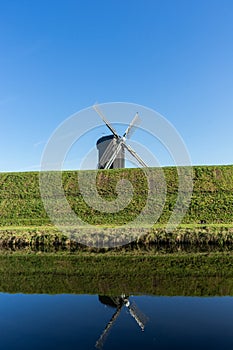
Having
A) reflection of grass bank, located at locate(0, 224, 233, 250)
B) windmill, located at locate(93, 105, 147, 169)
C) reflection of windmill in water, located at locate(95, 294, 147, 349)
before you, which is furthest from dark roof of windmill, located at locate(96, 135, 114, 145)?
reflection of windmill in water, located at locate(95, 294, 147, 349)

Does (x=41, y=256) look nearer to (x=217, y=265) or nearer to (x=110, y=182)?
(x=217, y=265)

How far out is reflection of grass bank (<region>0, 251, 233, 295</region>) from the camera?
11164 mm

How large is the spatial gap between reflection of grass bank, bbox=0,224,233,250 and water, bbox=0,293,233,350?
8.28 meters

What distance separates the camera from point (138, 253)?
669 inches

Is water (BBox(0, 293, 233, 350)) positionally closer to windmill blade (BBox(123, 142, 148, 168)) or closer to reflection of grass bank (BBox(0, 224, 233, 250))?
reflection of grass bank (BBox(0, 224, 233, 250))

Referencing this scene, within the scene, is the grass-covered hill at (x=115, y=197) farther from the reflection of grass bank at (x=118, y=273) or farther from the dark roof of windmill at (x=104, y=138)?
the reflection of grass bank at (x=118, y=273)

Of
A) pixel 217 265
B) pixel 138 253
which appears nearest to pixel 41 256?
pixel 138 253

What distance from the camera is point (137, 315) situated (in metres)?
8.76

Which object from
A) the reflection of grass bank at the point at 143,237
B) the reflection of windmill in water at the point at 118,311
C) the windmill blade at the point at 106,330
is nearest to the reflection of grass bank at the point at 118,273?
the reflection of windmill in water at the point at 118,311

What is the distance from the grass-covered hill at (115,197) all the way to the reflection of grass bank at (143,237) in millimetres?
6861

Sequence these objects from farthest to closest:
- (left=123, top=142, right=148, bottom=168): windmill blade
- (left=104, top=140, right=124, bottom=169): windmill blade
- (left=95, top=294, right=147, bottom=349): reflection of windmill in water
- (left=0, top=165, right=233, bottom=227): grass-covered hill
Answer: (left=123, top=142, right=148, bottom=168): windmill blade, (left=104, top=140, right=124, bottom=169): windmill blade, (left=0, top=165, right=233, bottom=227): grass-covered hill, (left=95, top=294, right=147, bottom=349): reflection of windmill in water

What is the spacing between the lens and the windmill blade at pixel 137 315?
8.23 metres

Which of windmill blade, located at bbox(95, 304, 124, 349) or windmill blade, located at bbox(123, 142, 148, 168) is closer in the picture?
windmill blade, located at bbox(95, 304, 124, 349)

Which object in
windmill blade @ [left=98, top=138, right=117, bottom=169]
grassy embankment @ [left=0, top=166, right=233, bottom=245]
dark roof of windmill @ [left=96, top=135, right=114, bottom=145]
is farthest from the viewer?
dark roof of windmill @ [left=96, top=135, right=114, bottom=145]
